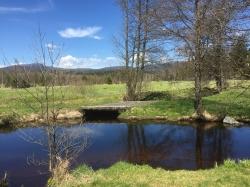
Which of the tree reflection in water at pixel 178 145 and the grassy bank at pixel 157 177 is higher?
the grassy bank at pixel 157 177

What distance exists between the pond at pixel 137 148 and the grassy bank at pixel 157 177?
7.02 ft

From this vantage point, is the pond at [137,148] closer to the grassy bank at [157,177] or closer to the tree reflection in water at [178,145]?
the tree reflection in water at [178,145]

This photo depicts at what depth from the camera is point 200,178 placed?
37.2ft

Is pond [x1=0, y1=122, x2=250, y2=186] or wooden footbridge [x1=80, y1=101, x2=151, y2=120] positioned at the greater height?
wooden footbridge [x1=80, y1=101, x2=151, y2=120]

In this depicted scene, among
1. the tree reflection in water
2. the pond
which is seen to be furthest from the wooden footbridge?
the tree reflection in water

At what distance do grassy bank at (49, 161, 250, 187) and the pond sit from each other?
214 centimetres

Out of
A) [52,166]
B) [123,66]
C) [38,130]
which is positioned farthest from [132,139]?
[123,66]

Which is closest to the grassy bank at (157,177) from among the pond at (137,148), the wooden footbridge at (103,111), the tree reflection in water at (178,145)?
the pond at (137,148)

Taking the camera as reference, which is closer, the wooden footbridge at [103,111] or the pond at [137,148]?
the pond at [137,148]

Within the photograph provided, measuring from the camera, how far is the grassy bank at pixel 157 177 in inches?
424

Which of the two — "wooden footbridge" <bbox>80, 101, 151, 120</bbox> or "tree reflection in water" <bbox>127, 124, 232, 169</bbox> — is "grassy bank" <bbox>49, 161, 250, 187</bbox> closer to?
"tree reflection in water" <bbox>127, 124, 232, 169</bbox>

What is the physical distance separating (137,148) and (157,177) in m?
8.22

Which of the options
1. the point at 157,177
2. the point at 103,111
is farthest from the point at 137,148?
the point at 103,111

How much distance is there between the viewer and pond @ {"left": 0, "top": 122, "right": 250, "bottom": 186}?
15680mm
